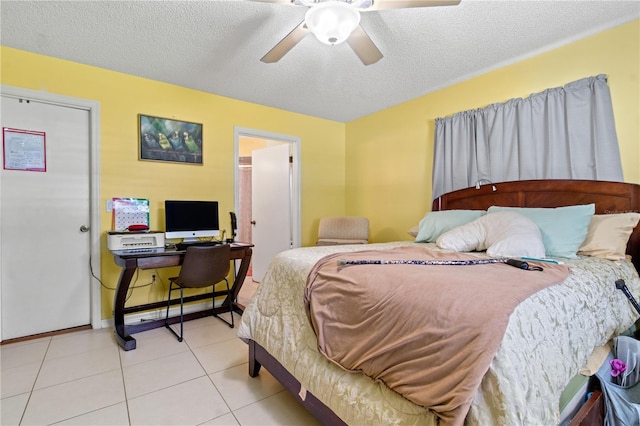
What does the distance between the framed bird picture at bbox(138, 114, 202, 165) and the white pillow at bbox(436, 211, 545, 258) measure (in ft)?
8.60

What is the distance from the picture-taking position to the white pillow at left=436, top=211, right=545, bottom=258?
5.89 feet

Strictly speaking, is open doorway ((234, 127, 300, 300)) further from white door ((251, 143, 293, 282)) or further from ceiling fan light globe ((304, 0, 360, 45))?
ceiling fan light globe ((304, 0, 360, 45))

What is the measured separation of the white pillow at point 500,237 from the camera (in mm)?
1795

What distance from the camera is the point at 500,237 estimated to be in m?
1.91

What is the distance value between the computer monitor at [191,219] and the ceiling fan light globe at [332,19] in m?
2.10

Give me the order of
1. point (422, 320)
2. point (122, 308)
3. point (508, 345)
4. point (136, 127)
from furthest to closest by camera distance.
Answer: point (136, 127), point (122, 308), point (422, 320), point (508, 345)

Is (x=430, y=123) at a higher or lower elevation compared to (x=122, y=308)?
higher

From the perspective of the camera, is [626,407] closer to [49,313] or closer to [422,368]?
[422,368]

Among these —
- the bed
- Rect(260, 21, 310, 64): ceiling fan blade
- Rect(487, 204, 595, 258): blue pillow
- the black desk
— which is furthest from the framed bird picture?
Rect(487, 204, 595, 258): blue pillow

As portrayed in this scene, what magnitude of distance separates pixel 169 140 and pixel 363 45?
87.0 inches

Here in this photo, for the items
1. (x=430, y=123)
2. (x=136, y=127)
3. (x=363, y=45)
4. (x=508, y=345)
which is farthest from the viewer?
(x=430, y=123)

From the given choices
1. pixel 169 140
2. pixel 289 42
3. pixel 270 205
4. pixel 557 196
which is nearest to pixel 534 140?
pixel 557 196

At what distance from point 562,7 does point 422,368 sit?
2.38 m

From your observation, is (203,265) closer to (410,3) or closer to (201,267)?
(201,267)
